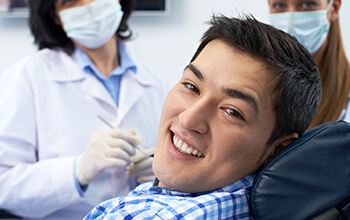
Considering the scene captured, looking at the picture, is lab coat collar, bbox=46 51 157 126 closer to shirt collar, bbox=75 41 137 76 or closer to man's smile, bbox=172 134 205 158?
shirt collar, bbox=75 41 137 76

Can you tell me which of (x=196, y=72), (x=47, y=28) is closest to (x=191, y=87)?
(x=196, y=72)

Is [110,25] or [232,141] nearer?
[232,141]

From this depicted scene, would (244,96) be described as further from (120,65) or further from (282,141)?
(120,65)

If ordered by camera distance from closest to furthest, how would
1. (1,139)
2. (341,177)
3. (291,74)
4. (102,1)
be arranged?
(341,177) → (291,74) → (1,139) → (102,1)

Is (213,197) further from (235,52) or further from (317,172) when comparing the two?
(235,52)

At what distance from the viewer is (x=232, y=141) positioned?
0.79 metres

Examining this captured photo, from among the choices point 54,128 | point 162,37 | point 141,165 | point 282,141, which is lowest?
point 141,165

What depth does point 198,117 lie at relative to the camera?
80cm

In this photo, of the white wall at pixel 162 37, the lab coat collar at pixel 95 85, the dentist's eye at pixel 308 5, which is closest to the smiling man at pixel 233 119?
the dentist's eye at pixel 308 5

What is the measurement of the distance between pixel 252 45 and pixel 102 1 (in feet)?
3.09

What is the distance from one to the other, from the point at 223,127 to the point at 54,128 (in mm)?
871

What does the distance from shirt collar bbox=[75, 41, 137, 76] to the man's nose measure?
851mm

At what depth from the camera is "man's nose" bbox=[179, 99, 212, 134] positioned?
2.61 ft

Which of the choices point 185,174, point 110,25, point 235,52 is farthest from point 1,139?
point 235,52
